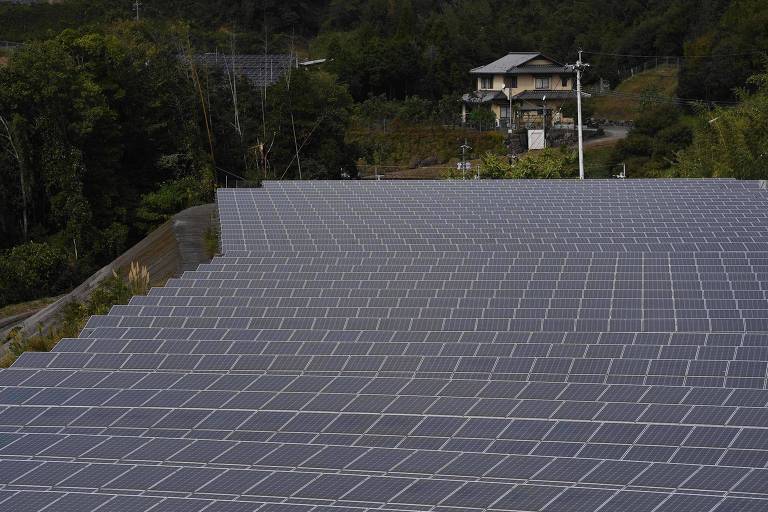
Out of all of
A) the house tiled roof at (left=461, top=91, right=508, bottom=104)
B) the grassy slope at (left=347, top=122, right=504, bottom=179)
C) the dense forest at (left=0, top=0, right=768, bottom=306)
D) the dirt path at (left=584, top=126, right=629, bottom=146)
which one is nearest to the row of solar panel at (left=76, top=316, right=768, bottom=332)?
the dense forest at (left=0, top=0, right=768, bottom=306)

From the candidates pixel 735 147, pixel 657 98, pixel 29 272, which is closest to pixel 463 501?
pixel 29 272

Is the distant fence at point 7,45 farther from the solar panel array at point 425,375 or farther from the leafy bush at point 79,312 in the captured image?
the solar panel array at point 425,375

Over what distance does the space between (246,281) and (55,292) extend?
45.1 ft

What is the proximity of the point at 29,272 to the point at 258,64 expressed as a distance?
2590 centimetres

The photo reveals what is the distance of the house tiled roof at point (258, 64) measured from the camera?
4734cm

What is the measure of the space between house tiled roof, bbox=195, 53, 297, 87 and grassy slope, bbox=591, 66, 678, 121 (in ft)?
64.0

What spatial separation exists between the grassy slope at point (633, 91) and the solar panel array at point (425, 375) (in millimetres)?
40833

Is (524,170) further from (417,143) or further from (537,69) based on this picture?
(537,69)

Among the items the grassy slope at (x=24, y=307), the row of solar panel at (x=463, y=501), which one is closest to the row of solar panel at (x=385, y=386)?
the row of solar panel at (x=463, y=501)

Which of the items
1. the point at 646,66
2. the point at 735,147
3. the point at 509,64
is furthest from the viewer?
the point at 646,66

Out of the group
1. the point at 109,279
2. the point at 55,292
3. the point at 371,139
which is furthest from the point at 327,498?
the point at 371,139

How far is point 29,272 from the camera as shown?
29.4 meters

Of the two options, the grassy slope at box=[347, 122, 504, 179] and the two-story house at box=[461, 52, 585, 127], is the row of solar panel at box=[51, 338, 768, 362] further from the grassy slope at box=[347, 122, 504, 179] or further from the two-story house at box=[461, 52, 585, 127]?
the two-story house at box=[461, 52, 585, 127]

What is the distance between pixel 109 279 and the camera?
2322 centimetres
